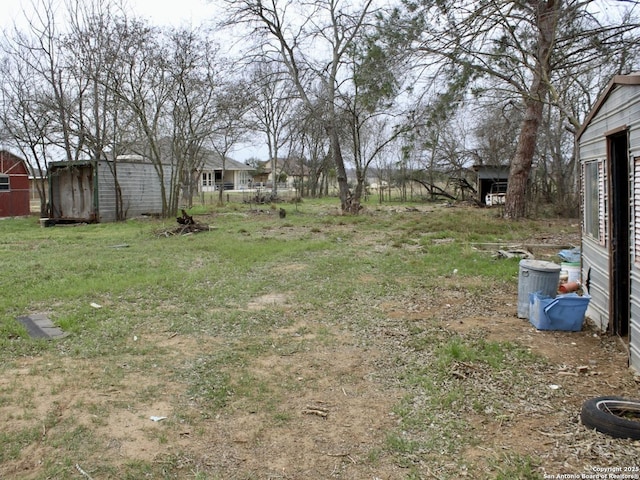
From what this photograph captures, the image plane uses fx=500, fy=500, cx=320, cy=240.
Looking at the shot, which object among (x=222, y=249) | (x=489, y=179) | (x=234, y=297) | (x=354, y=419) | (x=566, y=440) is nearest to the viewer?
(x=566, y=440)

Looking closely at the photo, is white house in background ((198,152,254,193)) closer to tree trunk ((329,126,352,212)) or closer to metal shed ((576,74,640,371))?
tree trunk ((329,126,352,212))

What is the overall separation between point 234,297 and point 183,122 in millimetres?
13473

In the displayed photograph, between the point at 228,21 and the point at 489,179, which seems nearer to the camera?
the point at 228,21

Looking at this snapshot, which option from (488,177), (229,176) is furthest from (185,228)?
(229,176)

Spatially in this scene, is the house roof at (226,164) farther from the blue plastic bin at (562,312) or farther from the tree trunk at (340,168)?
the blue plastic bin at (562,312)

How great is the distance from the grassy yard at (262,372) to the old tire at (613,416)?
18.2 inches

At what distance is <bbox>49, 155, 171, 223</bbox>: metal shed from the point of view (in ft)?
59.8

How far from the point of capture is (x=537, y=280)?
18.0ft

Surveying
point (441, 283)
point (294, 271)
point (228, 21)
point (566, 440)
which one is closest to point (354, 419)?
point (566, 440)

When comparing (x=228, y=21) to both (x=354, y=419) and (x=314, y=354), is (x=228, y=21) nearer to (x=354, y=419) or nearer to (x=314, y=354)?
(x=314, y=354)

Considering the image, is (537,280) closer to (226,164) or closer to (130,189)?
(130,189)

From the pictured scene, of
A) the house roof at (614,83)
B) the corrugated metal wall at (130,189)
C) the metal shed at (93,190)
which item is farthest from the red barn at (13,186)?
the house roof at (614,83)

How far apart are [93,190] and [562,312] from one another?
1714 cm

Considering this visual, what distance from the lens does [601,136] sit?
198 inches
